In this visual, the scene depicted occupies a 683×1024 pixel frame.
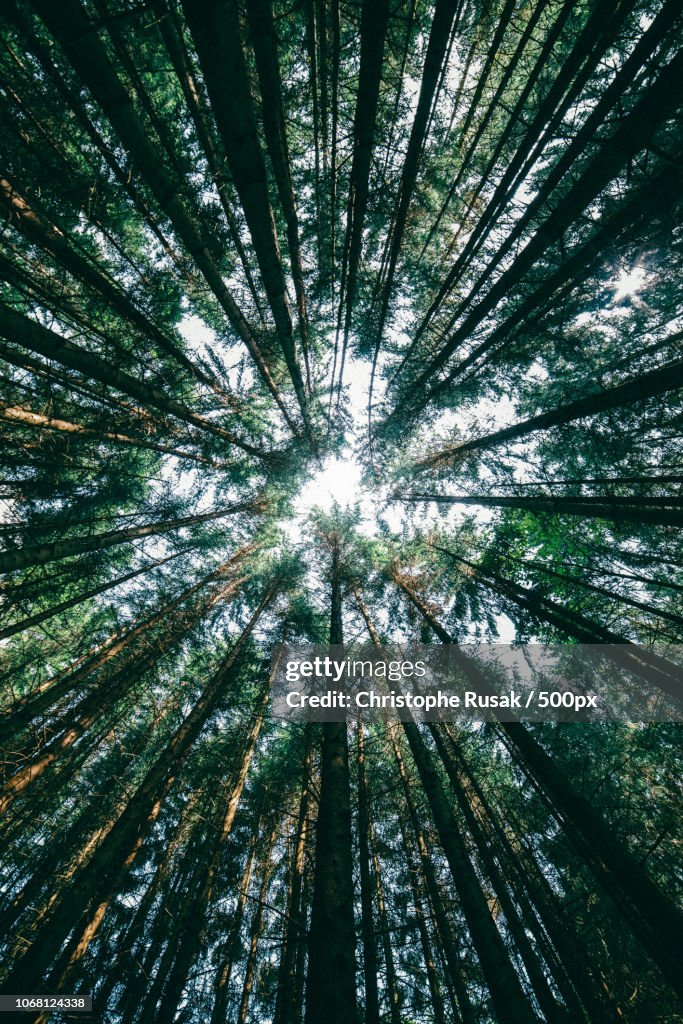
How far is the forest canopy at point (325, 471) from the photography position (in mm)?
3340

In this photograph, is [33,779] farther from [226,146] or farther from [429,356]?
[429,356]

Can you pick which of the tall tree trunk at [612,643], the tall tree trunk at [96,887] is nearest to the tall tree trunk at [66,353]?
the tall tree trunk at [96,887]

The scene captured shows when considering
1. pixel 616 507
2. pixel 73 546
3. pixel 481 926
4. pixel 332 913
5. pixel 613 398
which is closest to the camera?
pixel 332 913

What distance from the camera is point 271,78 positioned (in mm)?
3141

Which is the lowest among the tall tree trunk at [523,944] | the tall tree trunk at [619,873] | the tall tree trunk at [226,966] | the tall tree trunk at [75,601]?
the tall tree trunk at [619,873]

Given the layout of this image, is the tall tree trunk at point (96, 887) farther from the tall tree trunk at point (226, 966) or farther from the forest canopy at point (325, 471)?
the tall tree trunk at point (226, 966)

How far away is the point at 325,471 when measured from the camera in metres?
13.1

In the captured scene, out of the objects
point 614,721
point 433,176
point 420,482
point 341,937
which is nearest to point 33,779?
point 341,937

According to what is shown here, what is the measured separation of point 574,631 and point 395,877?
323 inches

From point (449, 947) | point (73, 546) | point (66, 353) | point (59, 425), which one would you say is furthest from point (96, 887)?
point (66, 353)

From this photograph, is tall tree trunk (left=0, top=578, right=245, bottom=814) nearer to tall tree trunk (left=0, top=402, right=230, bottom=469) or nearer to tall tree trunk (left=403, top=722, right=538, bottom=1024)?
tall tree trunk (left=0, top=402, right=230, bottom=469)

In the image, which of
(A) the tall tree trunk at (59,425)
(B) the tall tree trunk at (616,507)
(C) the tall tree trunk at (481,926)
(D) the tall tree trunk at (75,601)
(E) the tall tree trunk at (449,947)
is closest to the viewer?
(C) the tall tree trunk at (481,926)

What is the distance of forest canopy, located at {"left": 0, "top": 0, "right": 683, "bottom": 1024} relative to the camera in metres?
3.34

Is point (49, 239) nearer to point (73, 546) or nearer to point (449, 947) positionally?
point (73, 546)
